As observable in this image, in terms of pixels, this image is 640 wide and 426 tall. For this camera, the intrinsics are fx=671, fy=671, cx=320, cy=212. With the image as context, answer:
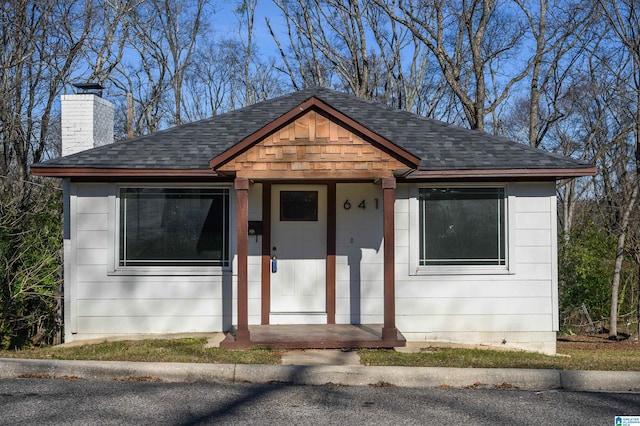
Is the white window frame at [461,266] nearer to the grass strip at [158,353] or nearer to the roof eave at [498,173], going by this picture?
the roof eave at [498,173]

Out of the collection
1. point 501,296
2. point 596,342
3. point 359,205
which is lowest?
point 596,342

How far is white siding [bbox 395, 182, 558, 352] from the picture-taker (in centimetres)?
1023

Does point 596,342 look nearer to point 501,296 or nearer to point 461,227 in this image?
point 501,296

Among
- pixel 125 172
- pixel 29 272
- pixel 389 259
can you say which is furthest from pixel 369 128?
pixel 29 272

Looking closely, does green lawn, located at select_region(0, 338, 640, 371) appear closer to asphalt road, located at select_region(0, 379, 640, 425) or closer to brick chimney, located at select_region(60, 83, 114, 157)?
asphalt road, located at select_region(0, 379, 640, 425)

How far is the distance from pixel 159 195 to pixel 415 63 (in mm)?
23468

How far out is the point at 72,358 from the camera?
8.16m

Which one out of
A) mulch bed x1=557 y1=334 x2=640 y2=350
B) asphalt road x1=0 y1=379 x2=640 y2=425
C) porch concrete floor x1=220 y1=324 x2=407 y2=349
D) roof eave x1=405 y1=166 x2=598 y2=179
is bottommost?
mulch bed x1=557 y1=334 x2=640 y2=350

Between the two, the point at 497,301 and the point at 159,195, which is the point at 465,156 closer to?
the point at 497,301

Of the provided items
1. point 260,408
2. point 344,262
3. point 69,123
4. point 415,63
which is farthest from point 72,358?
point 415,63

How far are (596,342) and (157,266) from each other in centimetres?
970

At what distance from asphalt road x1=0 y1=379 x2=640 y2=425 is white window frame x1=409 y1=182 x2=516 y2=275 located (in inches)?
137

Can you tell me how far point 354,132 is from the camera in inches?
356

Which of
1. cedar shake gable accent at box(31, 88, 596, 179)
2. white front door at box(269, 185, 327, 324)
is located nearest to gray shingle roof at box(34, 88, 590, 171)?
cedar shake gable accent at box(31, 88, 596, 179)
